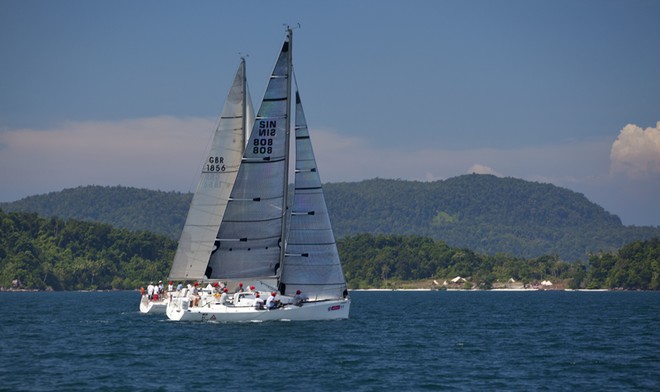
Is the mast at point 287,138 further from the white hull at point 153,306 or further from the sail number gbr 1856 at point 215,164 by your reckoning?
the white hull at point 153,306

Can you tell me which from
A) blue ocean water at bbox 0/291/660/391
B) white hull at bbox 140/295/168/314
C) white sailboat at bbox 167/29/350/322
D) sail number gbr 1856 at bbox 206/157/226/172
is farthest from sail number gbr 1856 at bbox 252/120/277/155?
white hull at bbox 140/295/168/314

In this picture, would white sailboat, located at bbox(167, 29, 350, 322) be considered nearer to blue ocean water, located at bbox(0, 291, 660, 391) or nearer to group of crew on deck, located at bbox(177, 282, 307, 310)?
group of crew on deck, located at bbox(177, 282, 307, 310)

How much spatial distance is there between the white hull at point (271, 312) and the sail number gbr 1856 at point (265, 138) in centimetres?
960

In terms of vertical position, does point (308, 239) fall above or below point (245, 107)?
below

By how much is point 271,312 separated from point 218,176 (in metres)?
17.8

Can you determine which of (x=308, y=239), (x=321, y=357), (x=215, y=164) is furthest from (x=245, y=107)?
(x=321, y=357)

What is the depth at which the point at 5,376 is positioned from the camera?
39531 mm

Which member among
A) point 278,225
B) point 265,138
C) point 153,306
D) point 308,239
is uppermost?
point 265,138

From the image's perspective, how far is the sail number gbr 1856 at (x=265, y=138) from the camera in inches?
2392

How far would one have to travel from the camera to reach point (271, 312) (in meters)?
58.7

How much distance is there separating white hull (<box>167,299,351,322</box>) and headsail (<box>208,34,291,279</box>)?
2431 mm

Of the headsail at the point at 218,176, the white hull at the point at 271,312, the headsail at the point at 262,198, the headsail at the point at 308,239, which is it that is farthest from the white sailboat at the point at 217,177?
the headsail at the point at 308,239

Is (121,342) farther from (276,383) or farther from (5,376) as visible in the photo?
(276,383)

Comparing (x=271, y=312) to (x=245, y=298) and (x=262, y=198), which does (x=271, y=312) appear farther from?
(x=262, y=198)
